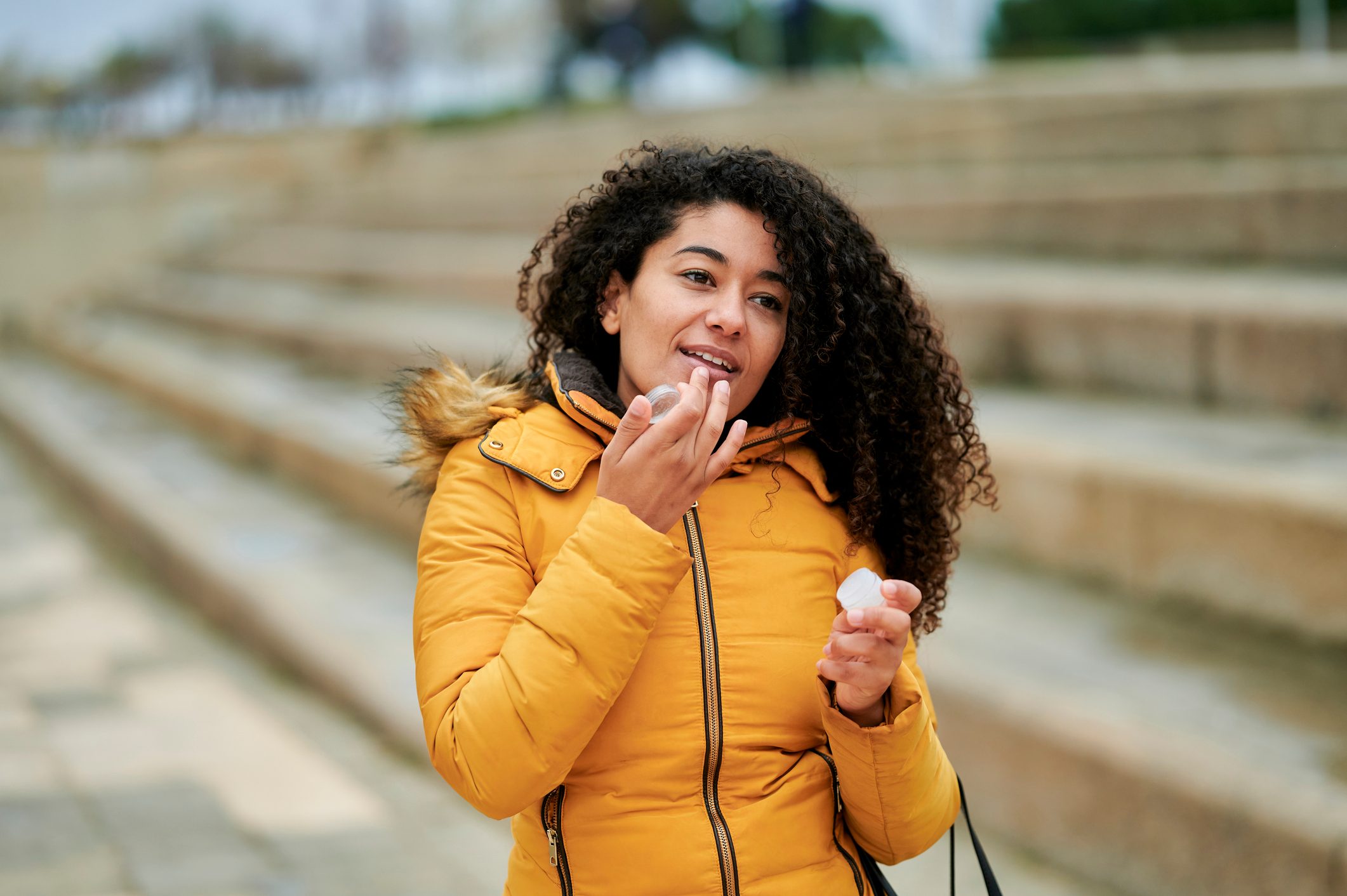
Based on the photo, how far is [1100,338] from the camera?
452 centimetres

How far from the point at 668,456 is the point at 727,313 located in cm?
26

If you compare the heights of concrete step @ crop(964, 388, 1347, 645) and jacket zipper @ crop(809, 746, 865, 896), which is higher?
jacket zipper @ crop(809, 746, 865, 896)

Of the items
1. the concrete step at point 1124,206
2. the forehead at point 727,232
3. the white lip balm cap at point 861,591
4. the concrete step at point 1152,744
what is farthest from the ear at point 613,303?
the concrete step at point 1124,206

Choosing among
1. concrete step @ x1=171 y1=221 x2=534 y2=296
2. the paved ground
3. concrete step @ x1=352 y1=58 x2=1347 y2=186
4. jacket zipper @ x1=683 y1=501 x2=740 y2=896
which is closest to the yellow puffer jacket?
jacket zipper @ x1=683 y1=501 x2=740 y2=896

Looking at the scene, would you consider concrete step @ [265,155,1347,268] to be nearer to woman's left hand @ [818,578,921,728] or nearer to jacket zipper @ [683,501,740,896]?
jacket zipper @ [683,501,740,896]

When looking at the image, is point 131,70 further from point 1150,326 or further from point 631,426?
point 631,426

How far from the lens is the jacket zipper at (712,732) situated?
144 cm

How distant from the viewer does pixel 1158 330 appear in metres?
4.28

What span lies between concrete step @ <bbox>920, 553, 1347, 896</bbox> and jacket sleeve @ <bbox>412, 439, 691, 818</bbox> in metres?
1.64

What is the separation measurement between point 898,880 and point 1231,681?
950mm

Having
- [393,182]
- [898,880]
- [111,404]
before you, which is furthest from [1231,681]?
[393,182]

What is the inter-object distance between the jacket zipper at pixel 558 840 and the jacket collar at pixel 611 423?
1.38 ft

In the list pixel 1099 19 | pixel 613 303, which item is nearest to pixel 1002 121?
pixel 613 303

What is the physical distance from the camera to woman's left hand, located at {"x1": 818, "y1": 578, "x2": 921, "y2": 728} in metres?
1.32
